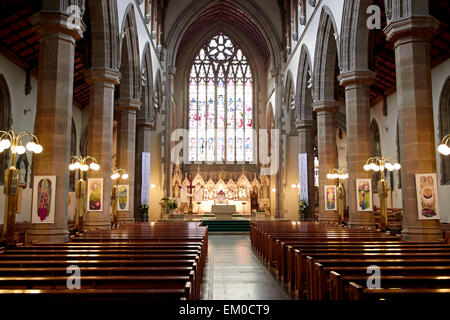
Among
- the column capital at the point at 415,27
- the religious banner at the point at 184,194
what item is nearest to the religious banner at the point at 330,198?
the column capital at the point at 415,27

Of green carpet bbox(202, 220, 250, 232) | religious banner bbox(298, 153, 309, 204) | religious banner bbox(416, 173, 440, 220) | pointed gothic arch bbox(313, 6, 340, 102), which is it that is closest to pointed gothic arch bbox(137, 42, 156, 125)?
green carpet bbox(202, 220, 250, 232)

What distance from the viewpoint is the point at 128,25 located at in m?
16.5

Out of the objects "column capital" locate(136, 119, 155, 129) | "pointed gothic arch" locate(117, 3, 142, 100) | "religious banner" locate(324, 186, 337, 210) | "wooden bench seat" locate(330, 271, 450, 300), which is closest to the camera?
"wooden bench seat" locate(330, 271, 450, 300)

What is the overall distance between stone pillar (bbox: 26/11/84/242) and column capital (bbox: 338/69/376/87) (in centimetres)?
889

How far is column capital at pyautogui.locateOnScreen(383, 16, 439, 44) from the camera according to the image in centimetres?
973

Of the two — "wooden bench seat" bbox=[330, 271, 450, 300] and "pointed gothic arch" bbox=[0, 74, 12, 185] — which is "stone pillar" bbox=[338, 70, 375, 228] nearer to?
"wooden bench seat" bbox=[330, 271, 450, 300]

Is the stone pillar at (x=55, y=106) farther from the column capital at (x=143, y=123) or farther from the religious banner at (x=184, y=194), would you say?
the religious banner at (x=184, y=194)

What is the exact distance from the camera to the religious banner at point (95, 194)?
12.7m

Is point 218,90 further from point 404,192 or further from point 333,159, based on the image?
point 404,192

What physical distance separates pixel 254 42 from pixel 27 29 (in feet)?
69.5

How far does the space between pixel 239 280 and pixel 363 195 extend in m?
6.90

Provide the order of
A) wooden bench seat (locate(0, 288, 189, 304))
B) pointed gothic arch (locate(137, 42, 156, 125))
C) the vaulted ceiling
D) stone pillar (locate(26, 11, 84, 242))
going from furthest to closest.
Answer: the vaulted ceiling → pointed gothic arch (locate(137, 42, 156, 125)) → stone pillar (locate(26, 11, 84, 242)) → wooden bench seat (locate(0, 288, 189, 304))

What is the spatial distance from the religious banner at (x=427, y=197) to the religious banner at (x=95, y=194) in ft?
30.1

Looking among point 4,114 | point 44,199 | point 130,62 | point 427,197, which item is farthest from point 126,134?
point 427,197
